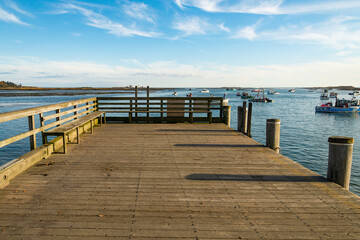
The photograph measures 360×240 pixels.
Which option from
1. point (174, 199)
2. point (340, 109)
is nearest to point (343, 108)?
point (340, 109)

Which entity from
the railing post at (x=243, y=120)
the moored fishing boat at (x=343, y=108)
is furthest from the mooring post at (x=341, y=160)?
the moored fishing boat at (x=343, y=108)

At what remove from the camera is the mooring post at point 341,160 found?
16.0 feet

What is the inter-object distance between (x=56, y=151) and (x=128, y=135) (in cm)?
304

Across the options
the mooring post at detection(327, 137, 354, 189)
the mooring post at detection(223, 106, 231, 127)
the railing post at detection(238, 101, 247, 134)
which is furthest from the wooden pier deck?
the mooring post at detection(223, 106, 231, 127)

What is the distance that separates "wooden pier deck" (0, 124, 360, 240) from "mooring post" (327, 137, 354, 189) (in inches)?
8.8

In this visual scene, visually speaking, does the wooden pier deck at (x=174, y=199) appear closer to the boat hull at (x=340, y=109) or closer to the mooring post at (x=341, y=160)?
the mooring post at (x=341, y=160)

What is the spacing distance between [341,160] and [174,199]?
3.51 m

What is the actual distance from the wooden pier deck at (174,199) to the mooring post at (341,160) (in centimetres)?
22

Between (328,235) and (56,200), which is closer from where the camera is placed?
(328,235)

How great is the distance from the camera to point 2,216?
3584mm

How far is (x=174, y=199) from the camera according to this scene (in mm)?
4160

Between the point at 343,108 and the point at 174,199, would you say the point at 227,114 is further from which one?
the point at 343,108

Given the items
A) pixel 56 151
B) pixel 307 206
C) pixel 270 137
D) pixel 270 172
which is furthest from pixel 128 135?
pixel 307 206

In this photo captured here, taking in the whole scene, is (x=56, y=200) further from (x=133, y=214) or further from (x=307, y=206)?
(x=307, y=206)
